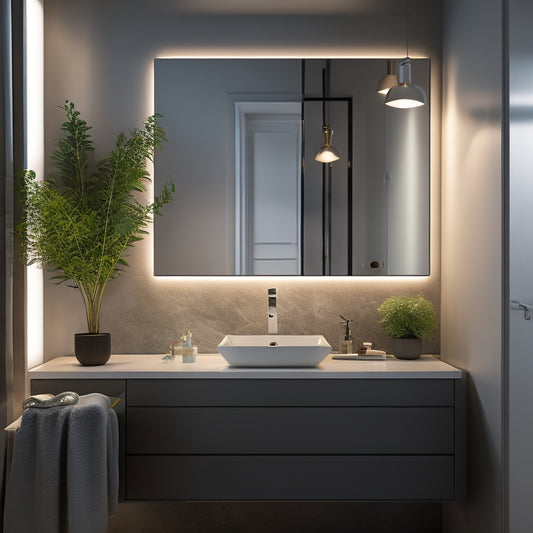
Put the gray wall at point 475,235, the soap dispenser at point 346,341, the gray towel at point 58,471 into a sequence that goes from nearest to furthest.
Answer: the gray towel at point 58,471
the gray wall at point 475,235
the soap dispenser at point 346,341

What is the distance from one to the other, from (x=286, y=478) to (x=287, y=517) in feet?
2.01

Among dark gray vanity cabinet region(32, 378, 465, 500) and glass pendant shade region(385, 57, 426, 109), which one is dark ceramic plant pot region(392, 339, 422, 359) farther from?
glass pendant shade region(385, 57, 426, 109)

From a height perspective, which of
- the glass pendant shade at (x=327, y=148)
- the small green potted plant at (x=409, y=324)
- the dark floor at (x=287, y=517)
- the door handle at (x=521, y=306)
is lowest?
the dark floor at (x=287, y=517)

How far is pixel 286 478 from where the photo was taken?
8.24 feet

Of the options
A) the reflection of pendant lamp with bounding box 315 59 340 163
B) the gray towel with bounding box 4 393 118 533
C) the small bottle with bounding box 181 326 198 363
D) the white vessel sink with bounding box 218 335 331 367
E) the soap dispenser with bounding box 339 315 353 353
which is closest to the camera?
the gray towel with bounding box 4 393 118 533

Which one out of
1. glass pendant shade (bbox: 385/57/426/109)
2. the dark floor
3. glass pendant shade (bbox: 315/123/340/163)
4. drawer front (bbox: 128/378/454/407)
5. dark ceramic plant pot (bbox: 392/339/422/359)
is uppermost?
glass pendant shade (bbox: 385/57/426/109)

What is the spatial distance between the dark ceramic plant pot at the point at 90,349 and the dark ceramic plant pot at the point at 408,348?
133cm

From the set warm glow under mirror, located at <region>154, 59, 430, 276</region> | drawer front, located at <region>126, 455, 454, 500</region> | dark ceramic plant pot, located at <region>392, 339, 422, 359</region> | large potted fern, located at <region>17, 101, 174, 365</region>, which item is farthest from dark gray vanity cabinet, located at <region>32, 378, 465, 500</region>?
warm glow under mirror, located at <region>154, 59, 430, 276</region>

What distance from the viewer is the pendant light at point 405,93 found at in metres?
2.76

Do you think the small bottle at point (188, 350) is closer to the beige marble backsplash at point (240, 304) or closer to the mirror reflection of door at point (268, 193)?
the beige marble backsplash at point (240, 304)

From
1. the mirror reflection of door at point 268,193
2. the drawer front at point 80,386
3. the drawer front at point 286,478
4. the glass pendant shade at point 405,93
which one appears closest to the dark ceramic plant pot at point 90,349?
the drawer front at point 80,386

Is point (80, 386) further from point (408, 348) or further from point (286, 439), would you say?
point (408, 348)

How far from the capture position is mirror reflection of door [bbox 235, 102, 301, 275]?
9.73 ft

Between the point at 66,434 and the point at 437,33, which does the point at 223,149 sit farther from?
the point at 66,434
